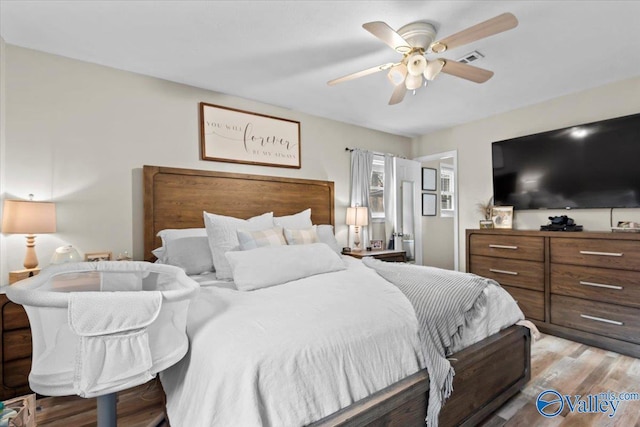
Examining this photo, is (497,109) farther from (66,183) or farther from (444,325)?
(66,183)

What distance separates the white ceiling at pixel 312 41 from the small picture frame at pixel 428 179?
6.10 feet

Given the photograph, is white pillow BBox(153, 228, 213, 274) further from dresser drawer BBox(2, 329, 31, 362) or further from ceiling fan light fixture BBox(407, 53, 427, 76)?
ceiling fan light fixture BBox(407, 53, 427, 76)

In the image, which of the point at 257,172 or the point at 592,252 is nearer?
the point at 592,252

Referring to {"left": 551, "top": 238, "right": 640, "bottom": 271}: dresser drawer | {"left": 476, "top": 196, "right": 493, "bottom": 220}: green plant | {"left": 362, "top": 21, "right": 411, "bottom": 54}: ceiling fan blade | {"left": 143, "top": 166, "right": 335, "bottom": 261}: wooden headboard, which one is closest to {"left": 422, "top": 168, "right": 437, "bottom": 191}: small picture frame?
{"left": 476, "top": 196, "right": 493, "bottom": 220}: green plant

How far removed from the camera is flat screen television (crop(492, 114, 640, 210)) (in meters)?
2.76

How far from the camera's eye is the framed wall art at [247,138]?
3.00 m

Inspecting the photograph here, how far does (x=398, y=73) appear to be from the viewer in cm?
209

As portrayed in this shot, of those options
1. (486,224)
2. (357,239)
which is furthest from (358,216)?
(486,224)

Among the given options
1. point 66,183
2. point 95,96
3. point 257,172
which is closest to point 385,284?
point 257,172

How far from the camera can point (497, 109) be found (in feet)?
12.0

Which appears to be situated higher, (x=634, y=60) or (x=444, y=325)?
(x=634, y=60)

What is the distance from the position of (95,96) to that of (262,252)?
6.59 feet

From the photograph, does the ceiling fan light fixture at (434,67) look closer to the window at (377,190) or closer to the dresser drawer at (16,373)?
the window at (377,190)

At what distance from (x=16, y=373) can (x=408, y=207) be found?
4439mm
